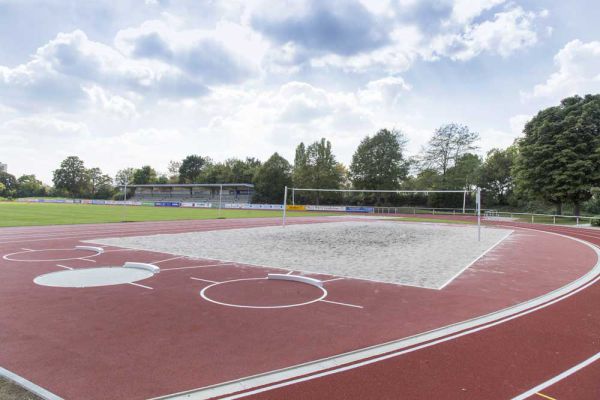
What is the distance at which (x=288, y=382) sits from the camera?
14.8 ft

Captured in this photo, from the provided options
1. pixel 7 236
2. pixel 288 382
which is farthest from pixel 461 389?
pixel 7 236

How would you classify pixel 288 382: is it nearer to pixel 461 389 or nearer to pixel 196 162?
pixel 461 389

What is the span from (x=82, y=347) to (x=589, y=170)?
46.8 meters

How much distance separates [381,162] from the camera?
231ft

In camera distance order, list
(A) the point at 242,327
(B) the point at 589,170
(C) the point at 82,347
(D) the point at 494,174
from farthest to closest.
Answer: (D) the point at 494,174
(B) the point at 589,170
(A) the point at 242,327
(C) the point at 82,347

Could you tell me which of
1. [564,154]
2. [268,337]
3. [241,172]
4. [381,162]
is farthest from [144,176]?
[268,337]

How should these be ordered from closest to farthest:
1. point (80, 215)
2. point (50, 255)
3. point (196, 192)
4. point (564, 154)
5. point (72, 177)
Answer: point (50, 255) < point (80, 215) < point (564, 154) < point (196, 192) < point (72, 177)

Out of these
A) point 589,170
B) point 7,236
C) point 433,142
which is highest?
point 433,142

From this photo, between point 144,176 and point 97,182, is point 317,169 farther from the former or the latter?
point 97,182

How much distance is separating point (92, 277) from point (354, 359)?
27.6 feet

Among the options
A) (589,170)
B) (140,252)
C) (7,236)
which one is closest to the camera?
(140,252)

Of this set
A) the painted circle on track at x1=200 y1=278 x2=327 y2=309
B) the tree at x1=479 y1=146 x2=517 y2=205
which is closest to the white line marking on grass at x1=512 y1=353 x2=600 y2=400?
the painted circle on track at x1=200 y1=278 x2=327 y2=309

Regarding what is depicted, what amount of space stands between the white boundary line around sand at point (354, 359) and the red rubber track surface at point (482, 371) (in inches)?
5.3

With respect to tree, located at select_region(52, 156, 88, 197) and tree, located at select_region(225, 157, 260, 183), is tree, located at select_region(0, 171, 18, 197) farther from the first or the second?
tree, located at select_region(225, 157, 260, 183)
